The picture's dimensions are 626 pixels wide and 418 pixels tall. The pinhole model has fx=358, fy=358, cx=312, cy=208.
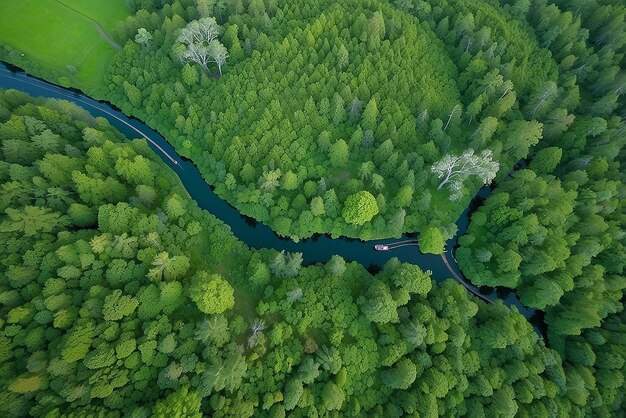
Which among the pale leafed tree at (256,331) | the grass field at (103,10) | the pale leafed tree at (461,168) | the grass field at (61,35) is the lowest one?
the pale leafed tree at (256,331)

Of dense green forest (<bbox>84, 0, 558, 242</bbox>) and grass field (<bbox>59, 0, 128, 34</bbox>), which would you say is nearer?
dense green forest (<bbox>84, 0, 558, 242</bbox>)

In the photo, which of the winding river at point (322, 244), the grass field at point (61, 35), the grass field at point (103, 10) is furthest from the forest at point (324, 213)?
the grass field at point (103, 10)

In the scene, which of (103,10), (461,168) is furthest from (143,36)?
(461,168)

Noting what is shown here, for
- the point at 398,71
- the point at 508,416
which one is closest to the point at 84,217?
the point at 398,71

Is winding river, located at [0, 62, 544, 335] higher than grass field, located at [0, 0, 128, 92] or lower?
lower

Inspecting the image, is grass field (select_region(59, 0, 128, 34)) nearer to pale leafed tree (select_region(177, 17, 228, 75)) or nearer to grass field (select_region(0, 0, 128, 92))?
grass field (select_region(0, 0, 128, 92))

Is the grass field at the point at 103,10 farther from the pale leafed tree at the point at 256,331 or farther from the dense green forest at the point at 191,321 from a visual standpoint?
the pale leafed tree at the point at 256,331

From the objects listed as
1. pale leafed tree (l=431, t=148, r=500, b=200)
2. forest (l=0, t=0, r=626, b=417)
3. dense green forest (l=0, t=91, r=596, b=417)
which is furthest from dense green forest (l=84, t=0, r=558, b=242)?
dense green forest (l=0, t=91, r=596, b=417)
